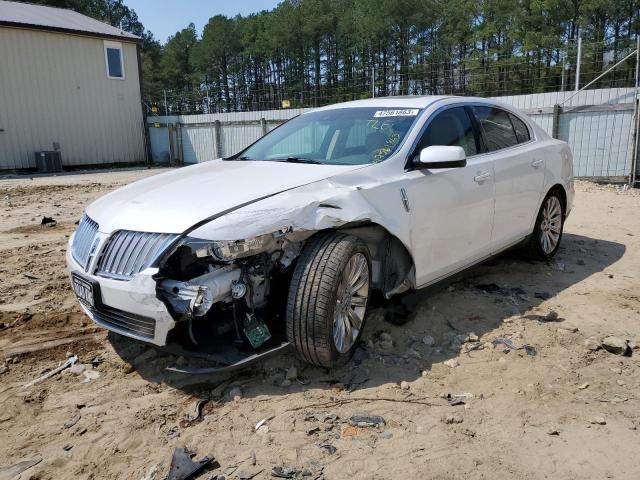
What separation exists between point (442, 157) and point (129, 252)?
2.05 metres

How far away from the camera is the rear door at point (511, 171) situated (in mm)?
4484

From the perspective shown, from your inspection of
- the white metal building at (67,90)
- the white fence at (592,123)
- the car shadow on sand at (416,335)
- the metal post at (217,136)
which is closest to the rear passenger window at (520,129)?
the car shadow on sand at (416,335)

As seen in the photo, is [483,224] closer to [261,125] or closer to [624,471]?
[624,471]

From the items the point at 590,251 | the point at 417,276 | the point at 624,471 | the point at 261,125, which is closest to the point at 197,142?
the point at 261,125

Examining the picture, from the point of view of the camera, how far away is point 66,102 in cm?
Answer: 1944

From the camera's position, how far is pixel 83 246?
131 inches

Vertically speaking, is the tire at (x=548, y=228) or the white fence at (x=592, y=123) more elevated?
the white fence at (x=592, y=123)

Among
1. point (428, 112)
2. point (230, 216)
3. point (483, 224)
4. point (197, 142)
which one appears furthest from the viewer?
point (197, 142)

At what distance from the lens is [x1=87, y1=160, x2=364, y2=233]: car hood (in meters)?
2.93

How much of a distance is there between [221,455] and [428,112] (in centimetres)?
278

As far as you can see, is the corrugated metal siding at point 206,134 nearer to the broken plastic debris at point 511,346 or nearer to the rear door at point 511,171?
the rear door at point 511,171

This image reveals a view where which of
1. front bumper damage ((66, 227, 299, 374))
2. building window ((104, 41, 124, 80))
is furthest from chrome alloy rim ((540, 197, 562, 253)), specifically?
A: building window ((104, 41, 124, 80))

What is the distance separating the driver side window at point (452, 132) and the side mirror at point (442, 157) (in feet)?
0.68

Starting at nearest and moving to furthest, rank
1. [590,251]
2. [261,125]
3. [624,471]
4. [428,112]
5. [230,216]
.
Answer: [624,471], [230,216], [428,112], [590,251], [261,125]
